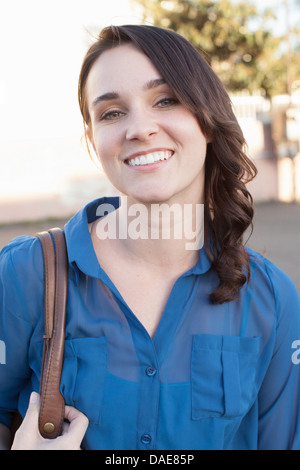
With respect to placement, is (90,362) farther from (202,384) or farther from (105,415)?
(202,384)

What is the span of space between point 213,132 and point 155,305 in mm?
611

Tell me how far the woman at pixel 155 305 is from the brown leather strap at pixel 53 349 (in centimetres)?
3

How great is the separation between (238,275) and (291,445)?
0.58 metres

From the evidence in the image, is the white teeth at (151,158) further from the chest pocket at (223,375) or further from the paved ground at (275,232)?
the paved ground at (275,232)

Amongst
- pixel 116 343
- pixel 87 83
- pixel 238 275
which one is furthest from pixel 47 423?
pixel 87 83

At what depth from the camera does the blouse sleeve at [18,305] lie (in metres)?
1.42

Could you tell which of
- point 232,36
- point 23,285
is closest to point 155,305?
point 23,285

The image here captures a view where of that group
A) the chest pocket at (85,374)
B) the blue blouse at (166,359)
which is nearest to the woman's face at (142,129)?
the blue blouse at (166,359)

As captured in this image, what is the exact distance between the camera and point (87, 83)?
161 centimetres

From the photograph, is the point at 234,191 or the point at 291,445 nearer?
the point at 291,445

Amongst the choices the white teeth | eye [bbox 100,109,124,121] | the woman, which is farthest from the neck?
eye [bbox 100,109,124,121]

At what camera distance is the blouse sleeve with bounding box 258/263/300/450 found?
154 centimetres

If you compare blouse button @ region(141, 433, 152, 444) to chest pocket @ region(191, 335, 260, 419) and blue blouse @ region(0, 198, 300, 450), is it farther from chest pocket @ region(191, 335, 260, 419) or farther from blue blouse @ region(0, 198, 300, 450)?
chest pocket @ region(191, 335, 260, 419)

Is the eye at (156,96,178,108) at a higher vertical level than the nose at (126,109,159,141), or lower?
higher
